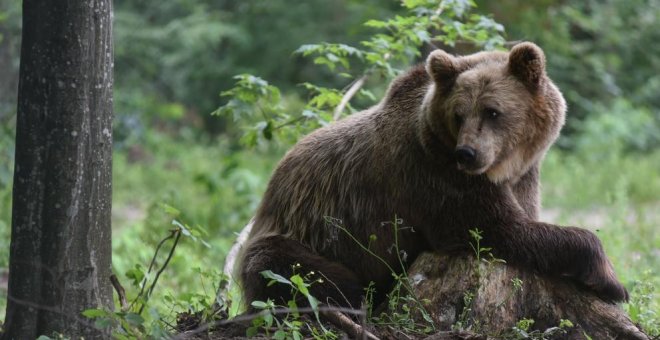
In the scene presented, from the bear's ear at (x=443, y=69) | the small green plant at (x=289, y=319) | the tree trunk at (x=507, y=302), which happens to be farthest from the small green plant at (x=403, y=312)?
the bear's ear at (x=443, y=69)

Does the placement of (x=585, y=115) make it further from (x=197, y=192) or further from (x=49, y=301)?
(x=49, y=301)

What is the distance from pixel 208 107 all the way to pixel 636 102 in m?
11.4

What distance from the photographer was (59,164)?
3.88 metres

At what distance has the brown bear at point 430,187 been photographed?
474 centimetres

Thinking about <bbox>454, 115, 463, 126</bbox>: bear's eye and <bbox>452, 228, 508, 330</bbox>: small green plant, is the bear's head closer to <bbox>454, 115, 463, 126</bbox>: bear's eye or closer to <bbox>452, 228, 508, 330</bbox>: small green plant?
<bbox>454, 115, 463, 126</bbox>: bear's eye

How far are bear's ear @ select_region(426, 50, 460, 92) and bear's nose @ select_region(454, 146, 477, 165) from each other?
1.75 feet

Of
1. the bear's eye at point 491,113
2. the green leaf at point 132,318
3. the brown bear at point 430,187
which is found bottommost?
the green leaf at point 132,318

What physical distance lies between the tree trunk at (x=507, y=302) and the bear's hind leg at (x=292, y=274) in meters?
0.50

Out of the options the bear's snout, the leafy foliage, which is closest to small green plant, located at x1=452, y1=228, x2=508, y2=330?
the bear's snout

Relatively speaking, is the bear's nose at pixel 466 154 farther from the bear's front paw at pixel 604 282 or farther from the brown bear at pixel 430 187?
the bear's front paw at pixel 604 282

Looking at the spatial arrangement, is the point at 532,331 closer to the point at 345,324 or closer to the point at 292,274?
the point at 345,324

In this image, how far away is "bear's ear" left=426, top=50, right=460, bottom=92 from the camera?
489 centimetres

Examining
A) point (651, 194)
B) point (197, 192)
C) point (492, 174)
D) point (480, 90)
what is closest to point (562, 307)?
point (492, 174)

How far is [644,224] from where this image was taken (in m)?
10.4
